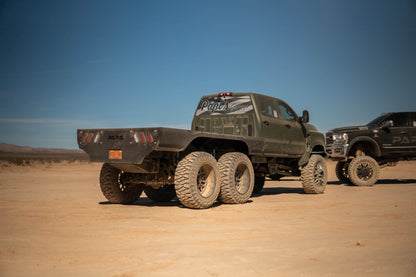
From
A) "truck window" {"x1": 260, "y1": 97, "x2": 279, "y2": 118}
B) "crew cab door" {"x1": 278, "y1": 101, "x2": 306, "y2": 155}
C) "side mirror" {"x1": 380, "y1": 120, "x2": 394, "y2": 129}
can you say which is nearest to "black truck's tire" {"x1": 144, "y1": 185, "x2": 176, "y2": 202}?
"truck window" {"x1": 260, "y1": 97, "x2": 279, "y2": 118}

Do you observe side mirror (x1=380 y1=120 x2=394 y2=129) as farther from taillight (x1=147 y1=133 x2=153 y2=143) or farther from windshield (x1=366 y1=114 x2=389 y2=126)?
taillight (x1=147 y1=133 x2=153 y2=143)

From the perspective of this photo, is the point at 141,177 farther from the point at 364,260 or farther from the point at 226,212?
the point at 364,260

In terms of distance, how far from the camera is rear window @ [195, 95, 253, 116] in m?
9.52

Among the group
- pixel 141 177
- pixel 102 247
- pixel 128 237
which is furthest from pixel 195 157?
pixel 102 247

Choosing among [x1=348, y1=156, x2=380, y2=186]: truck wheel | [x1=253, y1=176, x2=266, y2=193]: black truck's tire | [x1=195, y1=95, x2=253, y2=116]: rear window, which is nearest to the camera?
[x1=195, y1=95, x2=253, y2=116]: rear window

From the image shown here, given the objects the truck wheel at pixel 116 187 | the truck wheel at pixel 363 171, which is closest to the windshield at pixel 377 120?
the truck wheel at pixel 363 171

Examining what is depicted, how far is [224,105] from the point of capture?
993 centimetres

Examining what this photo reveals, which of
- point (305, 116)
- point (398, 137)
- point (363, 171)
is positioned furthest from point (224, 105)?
point (398, 137)

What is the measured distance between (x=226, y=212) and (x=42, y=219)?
9.84 ft

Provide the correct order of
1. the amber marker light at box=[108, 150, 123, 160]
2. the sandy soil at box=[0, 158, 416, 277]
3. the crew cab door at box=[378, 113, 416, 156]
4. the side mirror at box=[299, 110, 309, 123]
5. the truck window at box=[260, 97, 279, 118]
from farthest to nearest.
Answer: the crew cab door at box=[378, 113, 416, 156], the side mirror at box=[299, 110, 309, 123], the truck window at box=[260, 97, 279, 118], the amber marker light at box=[108, 150, 123, 160], the sandy soil at box=[0, 158, 416, 277]

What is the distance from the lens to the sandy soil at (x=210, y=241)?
359 centimetres

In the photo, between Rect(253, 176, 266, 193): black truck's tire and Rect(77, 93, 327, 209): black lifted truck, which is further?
Rect(253, 176, 266, 193): black truck's tire

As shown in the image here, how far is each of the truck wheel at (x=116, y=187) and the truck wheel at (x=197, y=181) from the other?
1.65 metres

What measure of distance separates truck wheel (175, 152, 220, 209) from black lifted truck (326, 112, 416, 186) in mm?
6654
